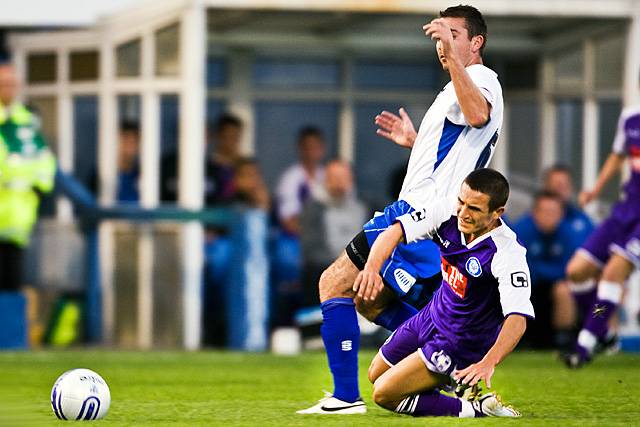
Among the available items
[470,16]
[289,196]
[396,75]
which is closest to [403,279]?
[470,16]

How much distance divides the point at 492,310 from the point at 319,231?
6.94 meters

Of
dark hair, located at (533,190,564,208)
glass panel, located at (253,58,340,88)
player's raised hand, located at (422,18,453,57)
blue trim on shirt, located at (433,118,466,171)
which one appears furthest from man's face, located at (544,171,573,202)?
player's raised hand, located at (422,18,453,57)

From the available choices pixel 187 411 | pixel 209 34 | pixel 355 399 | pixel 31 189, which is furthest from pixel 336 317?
pixel 209 34

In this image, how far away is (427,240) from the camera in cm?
754

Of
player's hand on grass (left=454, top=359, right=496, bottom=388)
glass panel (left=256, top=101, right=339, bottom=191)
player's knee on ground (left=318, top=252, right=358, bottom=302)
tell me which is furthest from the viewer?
glass panel (left=256, top=101, right=339, bottom=191)

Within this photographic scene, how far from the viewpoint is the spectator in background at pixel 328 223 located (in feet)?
45.1

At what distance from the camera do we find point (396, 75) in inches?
685

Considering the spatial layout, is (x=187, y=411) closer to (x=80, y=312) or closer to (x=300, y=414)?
(x=300, y=414)

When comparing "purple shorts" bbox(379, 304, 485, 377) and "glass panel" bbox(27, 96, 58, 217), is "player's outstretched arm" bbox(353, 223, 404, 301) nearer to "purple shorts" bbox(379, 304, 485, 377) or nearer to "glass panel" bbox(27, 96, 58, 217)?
"purple shorts" bbox(379, 304, 485, 377)

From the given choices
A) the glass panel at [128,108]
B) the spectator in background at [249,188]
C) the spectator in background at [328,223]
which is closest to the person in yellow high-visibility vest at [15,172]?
the glass panel at [128,108]

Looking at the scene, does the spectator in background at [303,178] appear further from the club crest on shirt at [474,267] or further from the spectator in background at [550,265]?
the club crest on shirt at [474,267]

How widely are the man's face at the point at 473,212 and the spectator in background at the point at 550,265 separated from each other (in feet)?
23.2

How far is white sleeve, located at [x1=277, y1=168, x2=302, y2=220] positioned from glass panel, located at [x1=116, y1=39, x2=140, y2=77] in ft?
5.60

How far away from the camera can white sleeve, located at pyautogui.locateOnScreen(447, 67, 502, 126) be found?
22.4 ft
